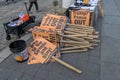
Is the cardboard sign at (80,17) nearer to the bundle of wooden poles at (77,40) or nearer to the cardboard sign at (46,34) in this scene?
the bundle of wooden poles at (77,40)

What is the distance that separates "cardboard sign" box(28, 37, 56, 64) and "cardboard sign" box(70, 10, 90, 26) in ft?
5.01

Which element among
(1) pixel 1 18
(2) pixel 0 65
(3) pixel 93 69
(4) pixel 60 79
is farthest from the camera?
(1) pixel 1 18

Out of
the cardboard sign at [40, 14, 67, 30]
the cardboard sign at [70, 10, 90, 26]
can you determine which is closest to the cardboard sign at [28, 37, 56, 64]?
the cardboard sign at [40, 14, 67, 30]

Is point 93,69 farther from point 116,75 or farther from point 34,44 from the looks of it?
point 34,44

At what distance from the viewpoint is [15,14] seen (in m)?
7.18

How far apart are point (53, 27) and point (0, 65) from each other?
5.52 feet

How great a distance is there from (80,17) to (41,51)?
1913 millimetres

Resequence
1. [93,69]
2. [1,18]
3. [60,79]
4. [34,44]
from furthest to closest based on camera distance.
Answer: [1,18]
[34,44]
[93,69]
[60,79]

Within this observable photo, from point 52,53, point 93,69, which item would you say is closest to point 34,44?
point 52,53

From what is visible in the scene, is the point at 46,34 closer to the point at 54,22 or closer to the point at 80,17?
the point at 54,22

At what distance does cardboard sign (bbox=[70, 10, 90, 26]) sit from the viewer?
16.8ft

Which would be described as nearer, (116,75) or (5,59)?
(116,75)

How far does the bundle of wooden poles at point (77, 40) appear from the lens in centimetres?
420

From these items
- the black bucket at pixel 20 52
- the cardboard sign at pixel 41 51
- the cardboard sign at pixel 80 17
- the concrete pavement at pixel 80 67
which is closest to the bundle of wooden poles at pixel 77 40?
the concrete pavement at pixel 80 67
